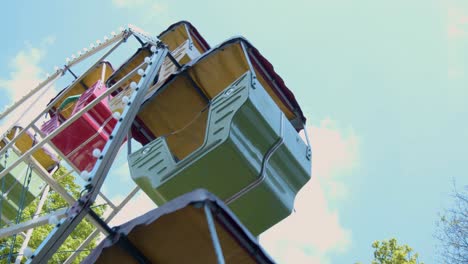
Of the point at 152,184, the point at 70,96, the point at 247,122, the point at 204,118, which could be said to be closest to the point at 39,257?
the point at 152,184

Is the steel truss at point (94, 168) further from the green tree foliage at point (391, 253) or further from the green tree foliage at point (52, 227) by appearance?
the green tree foliage at point (391, 253)

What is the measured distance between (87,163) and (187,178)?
3598 millimetres

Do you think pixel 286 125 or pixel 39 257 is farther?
pixel 286 125

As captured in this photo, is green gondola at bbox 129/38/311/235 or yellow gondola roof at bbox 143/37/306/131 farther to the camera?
yellow gondola roof at bbox 143/37/306/131

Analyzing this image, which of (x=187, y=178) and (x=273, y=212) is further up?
(x=187, y=178)

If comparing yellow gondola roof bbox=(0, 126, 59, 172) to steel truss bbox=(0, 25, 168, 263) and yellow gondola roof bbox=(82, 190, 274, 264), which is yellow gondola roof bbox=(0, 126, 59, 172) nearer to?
steel truss bbox=(0, 25, 168, 263)

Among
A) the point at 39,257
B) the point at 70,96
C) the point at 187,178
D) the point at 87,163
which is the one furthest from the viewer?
the point at 70,96

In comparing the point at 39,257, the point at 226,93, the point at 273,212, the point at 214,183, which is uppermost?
the point at 39,257

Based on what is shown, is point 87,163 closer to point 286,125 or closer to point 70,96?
point 70,96

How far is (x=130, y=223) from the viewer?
505cm

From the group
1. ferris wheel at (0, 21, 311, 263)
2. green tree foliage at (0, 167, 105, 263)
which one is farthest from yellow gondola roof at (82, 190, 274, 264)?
green tree foliage at (0, 167, 105, 263)

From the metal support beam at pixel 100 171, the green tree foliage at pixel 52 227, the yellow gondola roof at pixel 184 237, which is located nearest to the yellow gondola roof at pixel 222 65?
the metal support beam at pixel 100 171

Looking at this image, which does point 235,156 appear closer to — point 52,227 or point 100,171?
point 100,171

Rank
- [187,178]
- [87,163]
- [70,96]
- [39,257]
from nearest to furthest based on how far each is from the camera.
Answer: [39,257]
[187,178]
[87,163]
[70,96]
